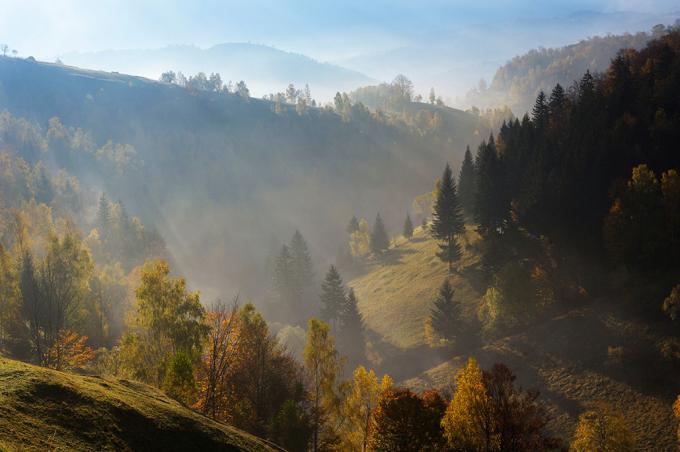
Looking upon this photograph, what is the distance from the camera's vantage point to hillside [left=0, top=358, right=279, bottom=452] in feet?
49.3

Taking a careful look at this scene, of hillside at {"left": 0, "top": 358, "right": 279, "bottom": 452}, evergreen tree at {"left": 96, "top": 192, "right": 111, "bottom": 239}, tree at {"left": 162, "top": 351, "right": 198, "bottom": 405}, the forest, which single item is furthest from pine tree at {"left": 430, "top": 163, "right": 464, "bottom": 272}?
evergreen tree at {"left": 96, "top": 192, "right": 111, "bottom": 239}

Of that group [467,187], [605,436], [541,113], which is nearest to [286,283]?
[467,187]

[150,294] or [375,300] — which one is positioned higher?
[150,294]

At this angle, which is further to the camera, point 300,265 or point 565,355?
point 300,265

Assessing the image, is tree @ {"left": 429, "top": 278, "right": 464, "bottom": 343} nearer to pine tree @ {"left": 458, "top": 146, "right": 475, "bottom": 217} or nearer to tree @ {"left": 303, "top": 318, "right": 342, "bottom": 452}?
tree @ {"left": 303, "top": 318, "right": 342, "bottom": 452}

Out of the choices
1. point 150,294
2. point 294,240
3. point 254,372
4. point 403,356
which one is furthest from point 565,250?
point 294,240

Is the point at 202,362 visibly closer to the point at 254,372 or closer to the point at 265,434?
the point at 254,372

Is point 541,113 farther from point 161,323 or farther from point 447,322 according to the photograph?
point 161,323

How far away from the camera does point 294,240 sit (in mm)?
116500

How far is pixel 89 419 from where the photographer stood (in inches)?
669

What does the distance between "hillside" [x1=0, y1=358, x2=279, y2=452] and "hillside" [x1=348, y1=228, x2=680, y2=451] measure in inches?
1553

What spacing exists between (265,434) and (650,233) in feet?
169

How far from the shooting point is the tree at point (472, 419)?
27078 mm

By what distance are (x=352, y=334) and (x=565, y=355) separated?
133ft
